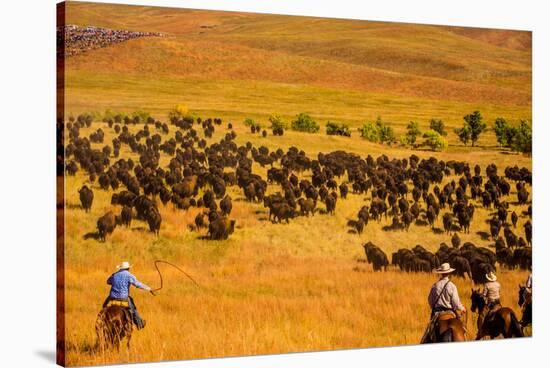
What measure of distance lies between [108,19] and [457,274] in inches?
322

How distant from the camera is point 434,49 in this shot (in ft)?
71.6

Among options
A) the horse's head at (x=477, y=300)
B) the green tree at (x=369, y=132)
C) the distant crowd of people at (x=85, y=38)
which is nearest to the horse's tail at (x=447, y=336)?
the horse's head at (x=477, y=300)

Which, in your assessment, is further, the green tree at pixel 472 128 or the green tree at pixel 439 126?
the green tree at pixel 472 128

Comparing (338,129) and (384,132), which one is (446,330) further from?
(338,129)

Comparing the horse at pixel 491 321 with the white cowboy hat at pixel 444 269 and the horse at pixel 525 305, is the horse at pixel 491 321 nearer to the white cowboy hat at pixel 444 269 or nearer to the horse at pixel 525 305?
the horse at pixel 525 305

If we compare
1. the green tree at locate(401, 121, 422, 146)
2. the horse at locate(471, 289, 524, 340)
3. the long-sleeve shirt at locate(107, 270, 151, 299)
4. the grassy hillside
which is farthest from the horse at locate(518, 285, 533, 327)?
the long-sleeve shirt at locate(107, 270, 151, 299)

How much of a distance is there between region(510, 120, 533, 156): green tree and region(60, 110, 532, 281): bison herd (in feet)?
1.50

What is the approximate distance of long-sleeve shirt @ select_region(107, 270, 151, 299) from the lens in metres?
17.5

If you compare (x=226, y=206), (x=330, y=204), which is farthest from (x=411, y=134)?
(x=226, y=206)

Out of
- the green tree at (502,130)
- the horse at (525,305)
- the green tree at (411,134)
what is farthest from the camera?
the green tree at (502,130)

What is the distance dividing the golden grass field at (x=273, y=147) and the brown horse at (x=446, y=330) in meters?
0.29

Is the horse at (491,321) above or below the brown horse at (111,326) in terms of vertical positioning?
below

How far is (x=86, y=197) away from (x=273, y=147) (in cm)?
370

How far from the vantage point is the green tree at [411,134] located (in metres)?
21.1
